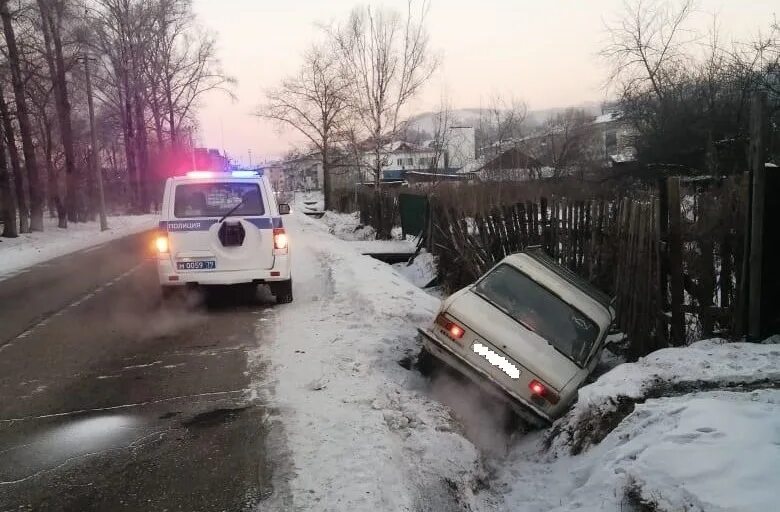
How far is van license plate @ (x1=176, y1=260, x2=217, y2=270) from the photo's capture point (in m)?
8.63

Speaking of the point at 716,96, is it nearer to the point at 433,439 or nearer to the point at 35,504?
the point at 433,439

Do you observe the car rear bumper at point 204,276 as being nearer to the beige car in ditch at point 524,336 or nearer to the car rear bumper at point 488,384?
the beige car in ditch at point 524,336

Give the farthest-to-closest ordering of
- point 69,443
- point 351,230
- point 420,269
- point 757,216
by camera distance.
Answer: point 351,230 < point 420,269 < point 757,216 < point 69,443

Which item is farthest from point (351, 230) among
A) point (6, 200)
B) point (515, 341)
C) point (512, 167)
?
point (515, 341)

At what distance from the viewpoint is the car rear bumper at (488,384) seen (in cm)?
502

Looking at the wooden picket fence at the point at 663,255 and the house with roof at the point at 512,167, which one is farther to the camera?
the house with roof at the point at 512,167

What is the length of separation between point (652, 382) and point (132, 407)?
4461 mm

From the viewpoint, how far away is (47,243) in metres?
24.0

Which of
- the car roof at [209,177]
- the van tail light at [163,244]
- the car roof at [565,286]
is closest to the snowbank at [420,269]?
the car roof at [209,177]

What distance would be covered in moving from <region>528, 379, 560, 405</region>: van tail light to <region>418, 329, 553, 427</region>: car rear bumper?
13cm

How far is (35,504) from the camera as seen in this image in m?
3.66

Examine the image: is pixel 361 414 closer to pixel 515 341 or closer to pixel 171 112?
pixel 515 341

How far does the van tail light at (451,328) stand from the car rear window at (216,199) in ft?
13.8

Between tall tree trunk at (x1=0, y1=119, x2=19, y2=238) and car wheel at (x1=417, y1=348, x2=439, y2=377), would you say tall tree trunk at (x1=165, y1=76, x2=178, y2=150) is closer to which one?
tall tree trunk at (x1=0, y1=119, x2=19, y2=238)
